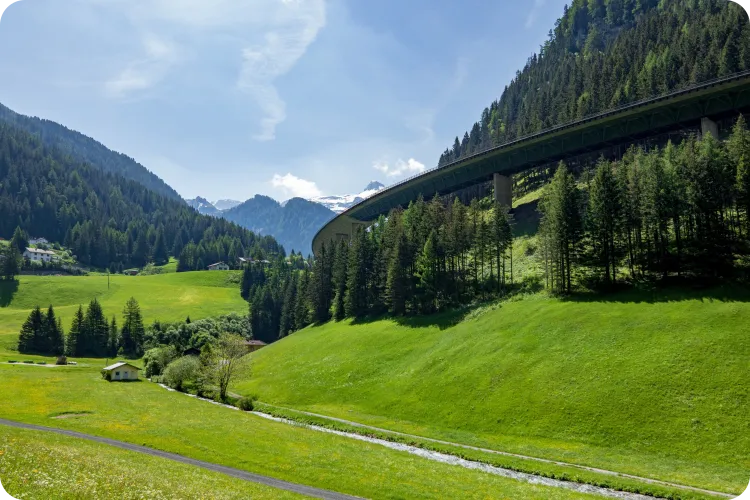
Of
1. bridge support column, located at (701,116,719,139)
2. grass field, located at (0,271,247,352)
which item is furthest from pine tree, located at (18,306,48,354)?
bridge support column, located at (701,116,719,139)

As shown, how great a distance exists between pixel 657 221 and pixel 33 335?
152554 millimetres

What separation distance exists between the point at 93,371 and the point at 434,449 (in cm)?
8930

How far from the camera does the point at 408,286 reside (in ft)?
289

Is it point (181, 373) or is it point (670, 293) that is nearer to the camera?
point (670, 293)

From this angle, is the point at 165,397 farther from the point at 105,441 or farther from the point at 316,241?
the point at 316,241

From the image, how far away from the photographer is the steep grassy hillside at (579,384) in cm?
3472

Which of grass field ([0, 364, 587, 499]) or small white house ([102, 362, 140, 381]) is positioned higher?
grass field ([0, 364, 587, 499])

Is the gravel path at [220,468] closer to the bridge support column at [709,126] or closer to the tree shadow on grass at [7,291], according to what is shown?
the bridge support column at [709,126]

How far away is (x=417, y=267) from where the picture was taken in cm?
9275

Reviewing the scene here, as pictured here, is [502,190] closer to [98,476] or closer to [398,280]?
[398,280]

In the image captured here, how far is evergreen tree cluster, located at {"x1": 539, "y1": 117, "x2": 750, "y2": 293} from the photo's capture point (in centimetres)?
5544

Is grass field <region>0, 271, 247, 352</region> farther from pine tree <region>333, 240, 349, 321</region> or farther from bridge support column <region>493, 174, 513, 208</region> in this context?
bridge support column <region>493, 174, 513, 208</region>

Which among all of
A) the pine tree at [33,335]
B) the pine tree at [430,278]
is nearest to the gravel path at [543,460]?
the pine tree at [430,278]

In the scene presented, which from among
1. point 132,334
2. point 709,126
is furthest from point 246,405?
point 132,334
